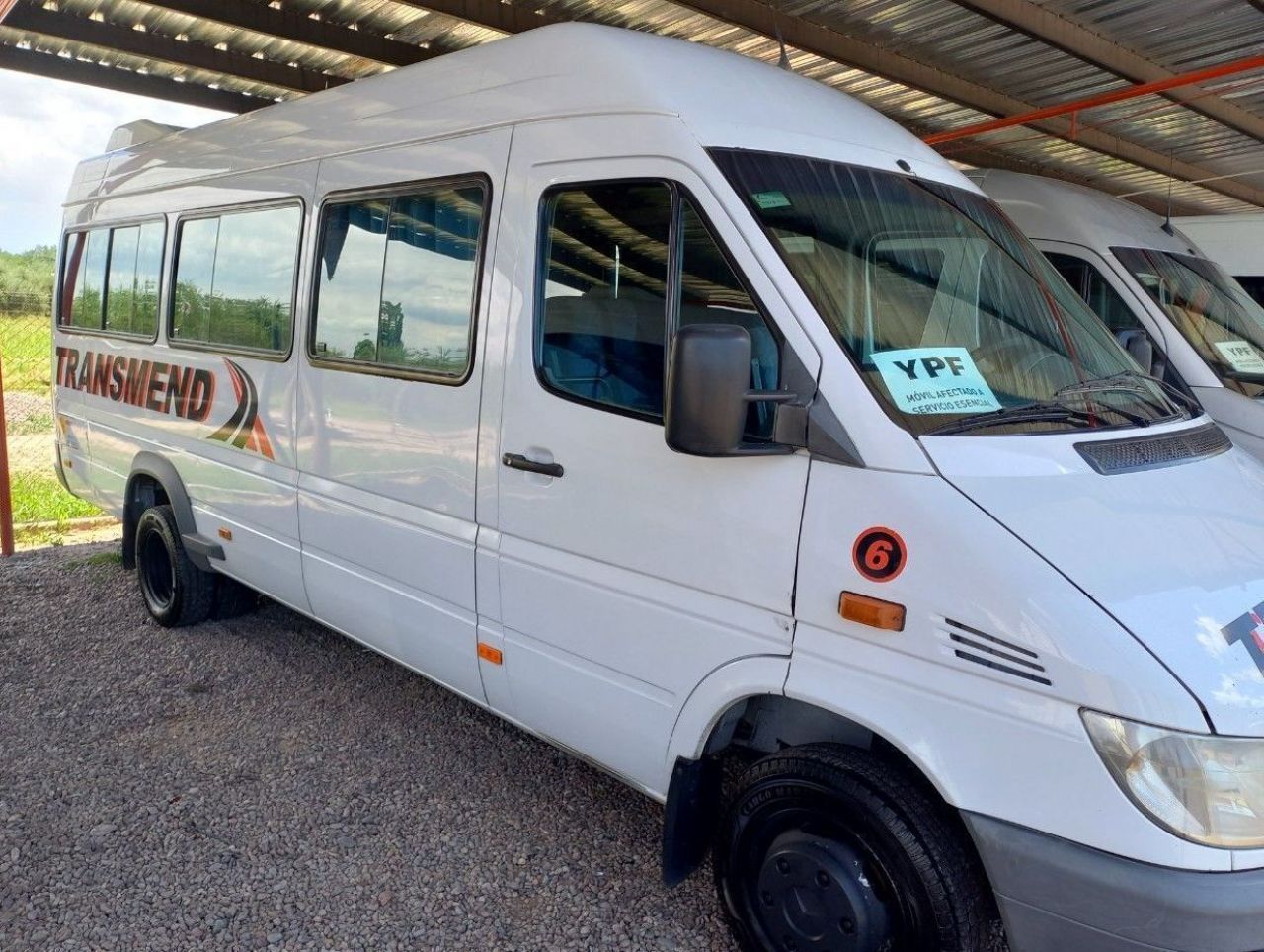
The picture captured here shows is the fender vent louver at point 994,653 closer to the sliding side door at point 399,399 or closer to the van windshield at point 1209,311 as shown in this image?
the sliding side door at point 399,399

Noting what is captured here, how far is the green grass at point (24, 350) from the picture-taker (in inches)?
537

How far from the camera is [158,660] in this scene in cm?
522

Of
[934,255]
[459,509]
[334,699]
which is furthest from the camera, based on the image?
[334,699]

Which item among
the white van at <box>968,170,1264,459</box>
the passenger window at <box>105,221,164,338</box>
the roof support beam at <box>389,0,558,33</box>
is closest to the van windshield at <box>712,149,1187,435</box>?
the white van at <box>968,170,1264,459</box>

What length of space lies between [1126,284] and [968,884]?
15.5 feet

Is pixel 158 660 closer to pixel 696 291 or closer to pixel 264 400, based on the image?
pixel 264 400

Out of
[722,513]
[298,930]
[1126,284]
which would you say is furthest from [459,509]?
[1126,284]

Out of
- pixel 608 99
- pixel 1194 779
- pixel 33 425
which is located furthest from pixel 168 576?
pixel 33 425

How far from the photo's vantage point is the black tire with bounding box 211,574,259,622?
569cm

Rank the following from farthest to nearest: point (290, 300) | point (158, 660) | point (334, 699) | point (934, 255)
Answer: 1. point (158, 660)
2. point (334, 699)
3. point (290, 300)
4. point (934, 255)

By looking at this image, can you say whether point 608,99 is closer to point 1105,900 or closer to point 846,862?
point 846,862

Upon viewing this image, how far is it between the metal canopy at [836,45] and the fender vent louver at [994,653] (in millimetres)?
5040

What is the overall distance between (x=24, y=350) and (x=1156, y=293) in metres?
14.2

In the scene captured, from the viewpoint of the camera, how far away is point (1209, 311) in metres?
6.11
